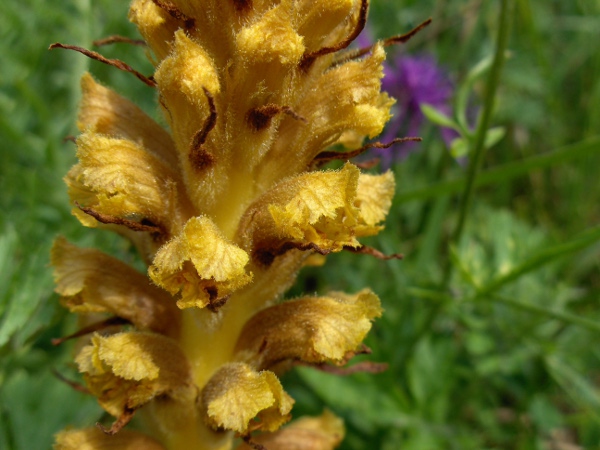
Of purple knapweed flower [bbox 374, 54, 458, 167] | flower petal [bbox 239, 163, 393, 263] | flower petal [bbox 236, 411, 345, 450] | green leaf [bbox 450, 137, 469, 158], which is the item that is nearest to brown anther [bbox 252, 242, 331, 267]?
flower petal [bbox 239, 163, 393, 263]

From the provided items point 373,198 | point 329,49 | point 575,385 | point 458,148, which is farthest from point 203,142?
point 575,385

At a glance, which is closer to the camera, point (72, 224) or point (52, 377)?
point (52, 377)

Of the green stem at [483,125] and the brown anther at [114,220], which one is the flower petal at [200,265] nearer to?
the brown anther at [114,220]

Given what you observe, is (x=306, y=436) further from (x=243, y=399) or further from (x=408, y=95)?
(x=408, y=95)

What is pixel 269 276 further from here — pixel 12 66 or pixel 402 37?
pixel 12 66

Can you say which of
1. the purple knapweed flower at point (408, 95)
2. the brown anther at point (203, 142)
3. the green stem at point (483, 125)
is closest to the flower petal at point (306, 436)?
the brown anther at point (203, 142)

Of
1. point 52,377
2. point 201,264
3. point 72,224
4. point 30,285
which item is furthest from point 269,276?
point 72,224

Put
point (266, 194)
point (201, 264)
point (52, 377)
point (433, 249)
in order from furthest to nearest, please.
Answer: point (433, 249)
point (52, 377)
point (266, 194)
point (201, 264)
